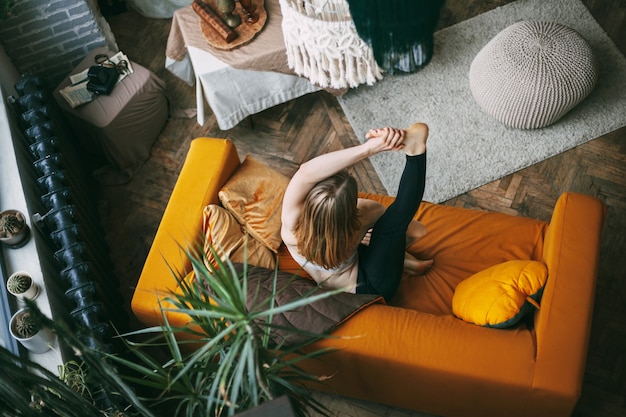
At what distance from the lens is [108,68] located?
9.72 ft

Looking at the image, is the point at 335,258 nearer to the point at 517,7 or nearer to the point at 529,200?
the point at 529,200

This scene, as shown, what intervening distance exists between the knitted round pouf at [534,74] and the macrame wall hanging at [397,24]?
2368mm

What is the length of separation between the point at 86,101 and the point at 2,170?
64cm

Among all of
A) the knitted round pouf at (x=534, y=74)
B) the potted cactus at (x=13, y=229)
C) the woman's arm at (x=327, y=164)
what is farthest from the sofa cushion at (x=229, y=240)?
the knitted round pouf at (x=534, y=74)

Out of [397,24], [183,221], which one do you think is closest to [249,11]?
[183,221]

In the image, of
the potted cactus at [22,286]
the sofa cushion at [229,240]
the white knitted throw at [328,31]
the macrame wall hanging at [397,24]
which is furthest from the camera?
the sofa cushion at [229,240]

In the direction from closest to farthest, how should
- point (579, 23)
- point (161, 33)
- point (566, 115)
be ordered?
point (566, 115)
point (579, 23)
point (161, 33)

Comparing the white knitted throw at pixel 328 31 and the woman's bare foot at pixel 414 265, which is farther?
the woman's bare foot at pixel 414 265

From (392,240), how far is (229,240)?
0.55m

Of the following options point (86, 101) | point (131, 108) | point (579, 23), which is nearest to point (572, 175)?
point (579, 23)

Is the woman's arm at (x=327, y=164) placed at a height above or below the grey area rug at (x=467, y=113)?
above

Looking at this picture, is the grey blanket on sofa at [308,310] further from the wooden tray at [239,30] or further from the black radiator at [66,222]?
the wooden tray at [239,30]

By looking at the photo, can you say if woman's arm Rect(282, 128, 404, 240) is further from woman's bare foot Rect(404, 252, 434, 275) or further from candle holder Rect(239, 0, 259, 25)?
candle holder Rect(239, 0, 259, 25)

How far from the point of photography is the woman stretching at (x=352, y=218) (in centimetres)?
178
